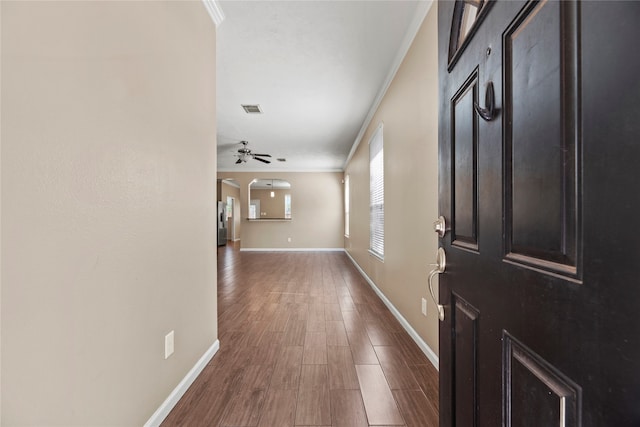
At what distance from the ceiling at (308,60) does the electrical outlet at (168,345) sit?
7.13ft

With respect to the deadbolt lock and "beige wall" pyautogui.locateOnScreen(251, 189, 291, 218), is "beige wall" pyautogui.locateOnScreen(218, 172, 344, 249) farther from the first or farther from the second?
the deadbolt lock

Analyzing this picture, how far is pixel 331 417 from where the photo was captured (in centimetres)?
146

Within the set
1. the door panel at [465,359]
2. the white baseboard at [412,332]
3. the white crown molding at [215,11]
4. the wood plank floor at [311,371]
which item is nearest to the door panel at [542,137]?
the door panel at [465,359]

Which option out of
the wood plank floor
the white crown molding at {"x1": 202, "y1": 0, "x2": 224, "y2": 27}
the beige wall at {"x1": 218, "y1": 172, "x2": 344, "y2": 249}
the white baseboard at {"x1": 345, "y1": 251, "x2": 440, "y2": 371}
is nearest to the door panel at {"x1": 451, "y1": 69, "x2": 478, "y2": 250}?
the white baseboard at {"x1": 345, "y1": 251, "x2": 440, "y2": 371}

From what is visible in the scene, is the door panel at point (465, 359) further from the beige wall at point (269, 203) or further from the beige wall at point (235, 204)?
the beige wall at point (269, 203)

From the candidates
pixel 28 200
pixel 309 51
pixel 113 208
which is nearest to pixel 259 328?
pixel 113 208

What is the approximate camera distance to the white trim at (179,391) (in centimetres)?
137

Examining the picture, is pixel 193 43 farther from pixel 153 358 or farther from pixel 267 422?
Answer: pixel 267 422

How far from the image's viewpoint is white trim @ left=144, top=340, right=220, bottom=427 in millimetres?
1366

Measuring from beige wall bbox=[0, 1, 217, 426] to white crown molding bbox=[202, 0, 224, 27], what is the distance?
32 centimetres

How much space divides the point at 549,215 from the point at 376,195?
11.5ft

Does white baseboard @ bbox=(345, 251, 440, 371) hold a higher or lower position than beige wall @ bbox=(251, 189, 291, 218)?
lower

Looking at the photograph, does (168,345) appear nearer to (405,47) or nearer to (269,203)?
(405,47)

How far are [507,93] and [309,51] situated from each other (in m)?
2.32
